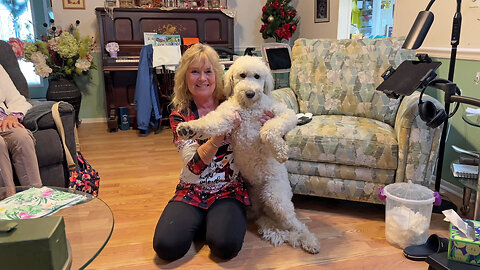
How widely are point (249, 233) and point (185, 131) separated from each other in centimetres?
77

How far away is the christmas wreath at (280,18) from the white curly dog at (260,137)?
3.11m

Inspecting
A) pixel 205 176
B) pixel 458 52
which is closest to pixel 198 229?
pixel 205 176

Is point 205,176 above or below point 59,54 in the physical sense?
below

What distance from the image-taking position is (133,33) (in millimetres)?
4168

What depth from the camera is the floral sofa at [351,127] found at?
73.2 inches

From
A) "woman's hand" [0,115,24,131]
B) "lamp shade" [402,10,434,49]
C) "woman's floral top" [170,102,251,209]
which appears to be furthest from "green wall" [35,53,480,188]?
"woman's hand" [0,115,24,131]

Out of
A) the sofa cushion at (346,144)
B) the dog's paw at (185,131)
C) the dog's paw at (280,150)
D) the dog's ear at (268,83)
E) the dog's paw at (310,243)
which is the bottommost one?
the dog's paw at (310,243)

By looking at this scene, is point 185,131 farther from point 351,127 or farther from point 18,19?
point 18,19

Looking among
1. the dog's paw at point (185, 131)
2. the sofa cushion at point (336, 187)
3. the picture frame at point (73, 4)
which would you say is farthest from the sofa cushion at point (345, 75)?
the picture frame at point (73, 4)

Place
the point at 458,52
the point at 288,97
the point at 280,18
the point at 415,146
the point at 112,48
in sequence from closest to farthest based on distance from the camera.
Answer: the point at 415,146, the point at 458,52, the point at 288,97, the point at 112,48, the point at 280,18

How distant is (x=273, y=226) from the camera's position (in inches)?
71.6

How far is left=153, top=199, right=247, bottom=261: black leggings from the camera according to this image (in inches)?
62.7

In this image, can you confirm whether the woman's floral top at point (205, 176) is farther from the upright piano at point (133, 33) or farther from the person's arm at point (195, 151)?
the upright piano at point (133, 33)

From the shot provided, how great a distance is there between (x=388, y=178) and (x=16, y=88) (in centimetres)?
243
